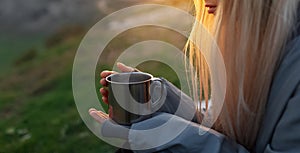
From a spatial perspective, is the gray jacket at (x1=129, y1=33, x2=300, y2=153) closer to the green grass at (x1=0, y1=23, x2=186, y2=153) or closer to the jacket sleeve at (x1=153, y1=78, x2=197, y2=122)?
the jacket sleeve at (x1=153, y1=78, x2=197, y2=122)

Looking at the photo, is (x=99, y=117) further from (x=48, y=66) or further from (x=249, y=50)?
(x=48, y=66)

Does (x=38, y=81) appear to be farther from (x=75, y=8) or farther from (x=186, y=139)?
(x=186, y=139)

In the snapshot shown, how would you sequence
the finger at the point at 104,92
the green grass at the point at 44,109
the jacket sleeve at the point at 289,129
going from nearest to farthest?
the jacket sleeve at the point at 289,129 < the finger at the point at 104,92 < the green grass at the point at 44,109

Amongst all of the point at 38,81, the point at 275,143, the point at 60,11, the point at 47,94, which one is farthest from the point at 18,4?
the point at 275,143

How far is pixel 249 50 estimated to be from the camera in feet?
3.53

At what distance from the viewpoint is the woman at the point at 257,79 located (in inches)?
40.4

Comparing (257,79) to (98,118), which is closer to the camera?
(257,79)

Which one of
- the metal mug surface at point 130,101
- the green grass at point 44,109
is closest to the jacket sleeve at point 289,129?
the metal mug surface at point 130,101

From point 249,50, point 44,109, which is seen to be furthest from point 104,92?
point 44,109

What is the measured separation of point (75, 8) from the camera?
387cm

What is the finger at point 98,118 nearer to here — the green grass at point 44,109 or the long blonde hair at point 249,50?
the long blonde hair at point 249,50

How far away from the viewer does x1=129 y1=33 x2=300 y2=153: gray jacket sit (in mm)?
1009

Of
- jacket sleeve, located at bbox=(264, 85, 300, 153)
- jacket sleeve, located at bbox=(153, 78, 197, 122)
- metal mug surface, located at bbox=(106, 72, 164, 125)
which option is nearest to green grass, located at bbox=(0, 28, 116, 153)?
jacket sleeve, located at bbox=(153, 78, 197, 122)

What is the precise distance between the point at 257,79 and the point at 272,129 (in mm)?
107
